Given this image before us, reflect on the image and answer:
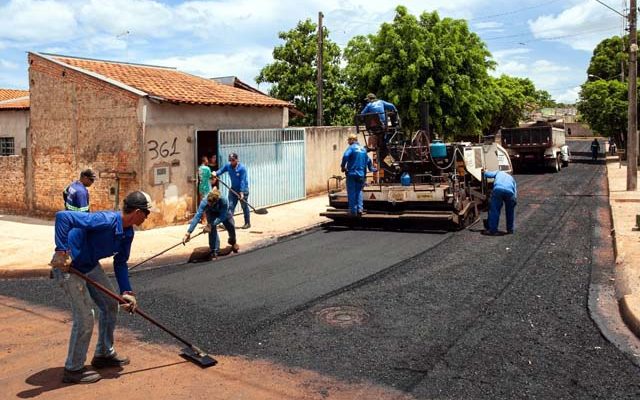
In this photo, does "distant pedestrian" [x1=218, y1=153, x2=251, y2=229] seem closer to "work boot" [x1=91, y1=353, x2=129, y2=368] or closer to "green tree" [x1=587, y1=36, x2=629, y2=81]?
"work boot" [x1=91, y1=353, x2=129, y2=368]

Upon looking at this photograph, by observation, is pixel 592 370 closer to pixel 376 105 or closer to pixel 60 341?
pixel 60 341

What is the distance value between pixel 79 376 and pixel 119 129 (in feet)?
28.2

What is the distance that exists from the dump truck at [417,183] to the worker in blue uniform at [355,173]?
0.23 meters

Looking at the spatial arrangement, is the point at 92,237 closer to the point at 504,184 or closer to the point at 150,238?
the point at 150,238

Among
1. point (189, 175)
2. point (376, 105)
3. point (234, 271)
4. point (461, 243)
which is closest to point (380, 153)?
point (376, 105)

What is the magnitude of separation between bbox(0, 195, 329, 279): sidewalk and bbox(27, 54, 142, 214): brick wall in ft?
3.46

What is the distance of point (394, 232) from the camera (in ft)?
37.9

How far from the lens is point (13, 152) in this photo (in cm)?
1576

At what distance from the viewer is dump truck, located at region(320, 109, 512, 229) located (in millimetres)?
11297

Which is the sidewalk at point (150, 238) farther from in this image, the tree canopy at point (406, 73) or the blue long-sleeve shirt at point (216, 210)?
the tree canopy at point (406, 73)

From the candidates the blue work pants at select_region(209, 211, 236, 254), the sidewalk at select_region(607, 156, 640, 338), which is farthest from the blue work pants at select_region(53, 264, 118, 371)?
the sidewalk at select_region(607, 156, 640, 338)

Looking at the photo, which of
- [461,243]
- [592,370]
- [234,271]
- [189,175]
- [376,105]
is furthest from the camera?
[189,175]

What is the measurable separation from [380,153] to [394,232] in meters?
2.07

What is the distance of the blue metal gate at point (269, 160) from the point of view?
14.4 m
